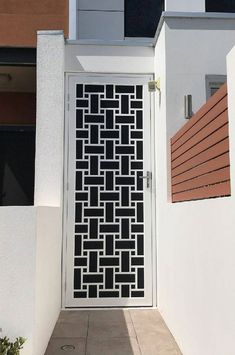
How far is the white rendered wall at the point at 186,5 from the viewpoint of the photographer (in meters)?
6.55

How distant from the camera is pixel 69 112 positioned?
15.0ft

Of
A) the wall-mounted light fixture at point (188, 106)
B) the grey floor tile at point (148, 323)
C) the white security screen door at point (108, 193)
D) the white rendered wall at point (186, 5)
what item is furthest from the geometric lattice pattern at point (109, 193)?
the white rendered wall at point (186, 5)

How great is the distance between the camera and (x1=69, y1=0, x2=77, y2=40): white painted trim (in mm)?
5758

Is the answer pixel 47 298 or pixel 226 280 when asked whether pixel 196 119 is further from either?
pixel 47 298

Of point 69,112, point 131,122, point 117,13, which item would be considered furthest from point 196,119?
point 117,13

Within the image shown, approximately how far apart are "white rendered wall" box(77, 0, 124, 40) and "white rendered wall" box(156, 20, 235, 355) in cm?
234

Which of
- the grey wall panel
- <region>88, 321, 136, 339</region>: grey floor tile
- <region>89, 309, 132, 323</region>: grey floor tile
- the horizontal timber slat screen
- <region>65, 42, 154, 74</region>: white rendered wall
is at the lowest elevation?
<region>88, 321, 136, 339</region>: grey floor tile

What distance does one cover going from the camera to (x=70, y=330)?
3605 mm

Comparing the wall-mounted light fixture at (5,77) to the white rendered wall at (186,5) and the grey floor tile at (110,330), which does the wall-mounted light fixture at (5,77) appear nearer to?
the white rendered wall at (186,5)

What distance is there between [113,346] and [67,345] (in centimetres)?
41

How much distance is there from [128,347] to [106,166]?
211cm

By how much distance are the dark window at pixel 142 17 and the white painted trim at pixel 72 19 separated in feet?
3.06

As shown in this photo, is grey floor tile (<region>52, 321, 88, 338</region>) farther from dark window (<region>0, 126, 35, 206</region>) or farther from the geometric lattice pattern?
dark window (<region>0, 126, 35, 206</region>)

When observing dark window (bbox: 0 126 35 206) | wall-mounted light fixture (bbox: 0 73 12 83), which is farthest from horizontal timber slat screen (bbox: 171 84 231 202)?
dark window (bbox: 0 126 35 206)
